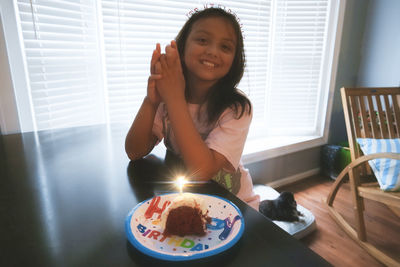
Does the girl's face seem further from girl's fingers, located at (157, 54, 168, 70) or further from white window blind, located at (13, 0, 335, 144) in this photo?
white window blind, located at (13, 0, 335, 144)

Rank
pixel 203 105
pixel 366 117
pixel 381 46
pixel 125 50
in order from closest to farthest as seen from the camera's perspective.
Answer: pixel 203 105, pixel 125 50, pixel 366 117, pixel 381 46

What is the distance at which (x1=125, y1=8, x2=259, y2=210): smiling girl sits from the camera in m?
0.68

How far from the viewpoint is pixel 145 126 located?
82 centimetres

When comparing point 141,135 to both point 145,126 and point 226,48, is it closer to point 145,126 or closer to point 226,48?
point 145,126

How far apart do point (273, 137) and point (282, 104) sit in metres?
0.31

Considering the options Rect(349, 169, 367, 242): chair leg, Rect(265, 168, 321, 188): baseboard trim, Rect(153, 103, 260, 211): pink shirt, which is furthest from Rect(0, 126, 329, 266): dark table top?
Rect(265, 168, 321, 188): baseboard trim

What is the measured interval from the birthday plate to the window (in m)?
0.77

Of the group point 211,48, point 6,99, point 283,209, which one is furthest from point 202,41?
point 283,209

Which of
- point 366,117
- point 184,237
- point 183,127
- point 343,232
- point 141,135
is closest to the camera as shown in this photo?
point 184,237

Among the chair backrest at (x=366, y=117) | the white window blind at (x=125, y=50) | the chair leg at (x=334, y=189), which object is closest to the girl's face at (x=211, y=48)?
the white window blind at (x=125, y=50)

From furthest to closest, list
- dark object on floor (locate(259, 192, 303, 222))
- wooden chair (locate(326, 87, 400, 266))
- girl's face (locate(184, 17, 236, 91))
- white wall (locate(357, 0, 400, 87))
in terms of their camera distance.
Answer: white wall (locate(357, 0, 400, 87)), dark object on floor (locate(259, 192, 303, 222)), wooden chair (locate(326, 87, 400, 266)), girl's face (locate(184, 17, 236, 91))

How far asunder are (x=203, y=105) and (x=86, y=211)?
61 centimetres

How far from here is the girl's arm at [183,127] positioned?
2.13 feet

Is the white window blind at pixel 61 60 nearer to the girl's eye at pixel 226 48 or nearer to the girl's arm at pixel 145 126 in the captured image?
the girl's arm at pixel 145 126
